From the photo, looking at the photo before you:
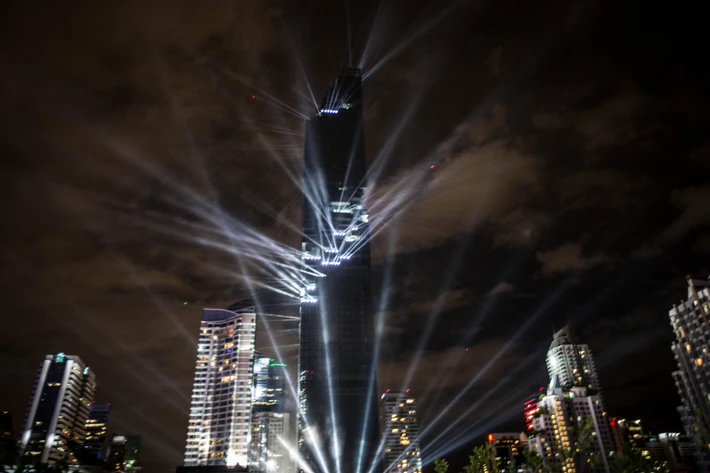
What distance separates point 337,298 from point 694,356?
7654 cm

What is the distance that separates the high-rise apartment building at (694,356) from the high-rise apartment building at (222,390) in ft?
397

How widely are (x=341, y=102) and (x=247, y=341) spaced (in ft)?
301

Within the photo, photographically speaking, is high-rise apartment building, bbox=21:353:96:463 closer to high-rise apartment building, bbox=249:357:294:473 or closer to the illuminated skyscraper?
high-rise apartment building, bbox=249:357:294:473

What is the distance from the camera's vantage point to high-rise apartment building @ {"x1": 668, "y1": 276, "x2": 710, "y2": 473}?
103375 mm

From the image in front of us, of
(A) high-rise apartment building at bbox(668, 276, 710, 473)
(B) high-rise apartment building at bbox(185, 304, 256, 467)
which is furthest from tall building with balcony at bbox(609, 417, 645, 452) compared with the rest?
(B) high-rise apartment building at bbox(185, 304, 256, 467)

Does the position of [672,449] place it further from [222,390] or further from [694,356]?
[222,390]

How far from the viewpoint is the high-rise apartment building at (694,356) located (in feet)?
339

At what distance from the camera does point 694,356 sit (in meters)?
108

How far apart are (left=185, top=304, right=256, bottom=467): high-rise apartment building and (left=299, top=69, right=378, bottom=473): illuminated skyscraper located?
62160 millimetres

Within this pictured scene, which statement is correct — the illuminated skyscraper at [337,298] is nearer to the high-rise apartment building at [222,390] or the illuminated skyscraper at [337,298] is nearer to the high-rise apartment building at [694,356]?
the high-rise apartment building at [222,390]

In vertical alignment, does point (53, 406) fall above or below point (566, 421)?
above

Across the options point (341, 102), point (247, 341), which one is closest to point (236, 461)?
point (247, 341)

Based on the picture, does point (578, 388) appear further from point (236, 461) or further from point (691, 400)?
point (236, 461)

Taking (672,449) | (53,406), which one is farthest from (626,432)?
(53,406)
